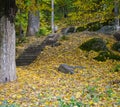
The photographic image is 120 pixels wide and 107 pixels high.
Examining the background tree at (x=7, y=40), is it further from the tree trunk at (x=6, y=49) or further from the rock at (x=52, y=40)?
the rock at (x=52, y=40)

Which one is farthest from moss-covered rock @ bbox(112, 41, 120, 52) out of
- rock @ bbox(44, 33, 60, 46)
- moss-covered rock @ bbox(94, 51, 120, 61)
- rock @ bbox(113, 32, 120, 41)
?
rock @ bbox(44, 33, 60, 46)

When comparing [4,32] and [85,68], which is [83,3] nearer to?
[85,68]

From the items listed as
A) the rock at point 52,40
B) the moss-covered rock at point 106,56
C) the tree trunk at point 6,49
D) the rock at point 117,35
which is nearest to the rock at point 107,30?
the rock at point 117,35

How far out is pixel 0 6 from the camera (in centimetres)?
1107

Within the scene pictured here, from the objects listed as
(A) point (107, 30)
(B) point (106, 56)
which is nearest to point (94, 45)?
(B) point (106, 56)

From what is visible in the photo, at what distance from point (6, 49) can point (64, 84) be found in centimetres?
252

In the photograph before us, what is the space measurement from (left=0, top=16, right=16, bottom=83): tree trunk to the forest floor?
15.5 inches

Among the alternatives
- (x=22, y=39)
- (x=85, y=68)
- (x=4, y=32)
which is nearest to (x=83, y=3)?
(x=85, y=68)

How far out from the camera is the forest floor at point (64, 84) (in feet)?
27.9

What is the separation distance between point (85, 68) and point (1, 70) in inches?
170

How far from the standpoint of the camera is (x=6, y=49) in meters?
11.5

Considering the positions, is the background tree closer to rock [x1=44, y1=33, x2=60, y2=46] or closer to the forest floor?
the forest floor

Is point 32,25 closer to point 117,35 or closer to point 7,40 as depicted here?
point 117,35

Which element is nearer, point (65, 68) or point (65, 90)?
point (65, 90)
